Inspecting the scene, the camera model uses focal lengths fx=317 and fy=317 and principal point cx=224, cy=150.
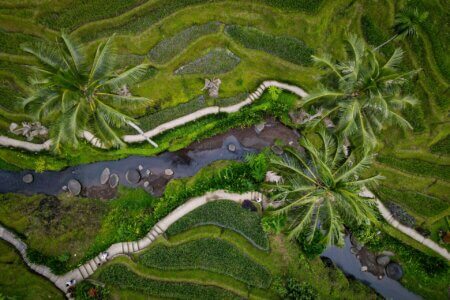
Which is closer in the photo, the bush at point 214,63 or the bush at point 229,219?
the bush at point 229,219

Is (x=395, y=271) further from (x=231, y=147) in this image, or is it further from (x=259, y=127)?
(x=231, y=147)

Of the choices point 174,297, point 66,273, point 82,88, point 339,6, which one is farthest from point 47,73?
point 339,6

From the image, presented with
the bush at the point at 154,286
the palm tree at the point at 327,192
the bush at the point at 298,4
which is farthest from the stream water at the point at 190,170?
the bush at the point at 298,4

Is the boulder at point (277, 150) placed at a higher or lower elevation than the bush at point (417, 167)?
higher

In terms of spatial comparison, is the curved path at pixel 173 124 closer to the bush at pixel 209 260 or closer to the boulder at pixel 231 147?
the boulder at pixel 231 147

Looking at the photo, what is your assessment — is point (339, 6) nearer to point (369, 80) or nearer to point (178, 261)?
point (369, 80)

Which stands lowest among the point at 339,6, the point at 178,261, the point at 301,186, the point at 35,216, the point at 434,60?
the point at 178,261
